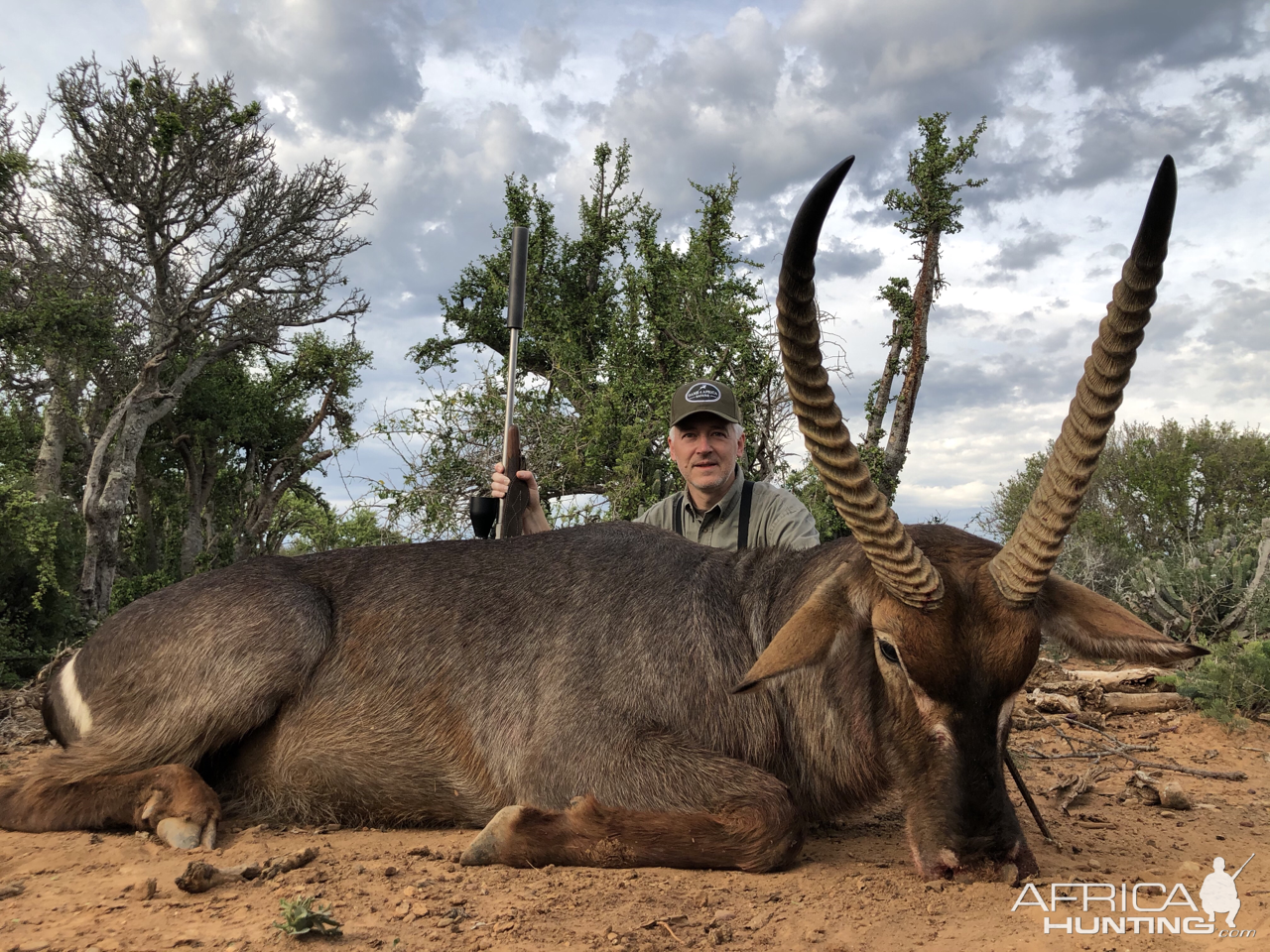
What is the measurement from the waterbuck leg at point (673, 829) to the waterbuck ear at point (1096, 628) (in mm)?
1222

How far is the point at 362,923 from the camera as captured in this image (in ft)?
9.38

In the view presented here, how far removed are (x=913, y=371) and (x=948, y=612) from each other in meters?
12.4

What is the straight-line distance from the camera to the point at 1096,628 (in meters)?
3.42

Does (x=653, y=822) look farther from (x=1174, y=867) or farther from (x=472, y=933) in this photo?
(x=1174, y=867)

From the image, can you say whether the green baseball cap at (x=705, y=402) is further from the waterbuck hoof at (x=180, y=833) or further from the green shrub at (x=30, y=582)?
the green shrub at (x=30, y=582)

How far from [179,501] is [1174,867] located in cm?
2654

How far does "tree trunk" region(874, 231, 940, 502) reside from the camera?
1439 centimetres

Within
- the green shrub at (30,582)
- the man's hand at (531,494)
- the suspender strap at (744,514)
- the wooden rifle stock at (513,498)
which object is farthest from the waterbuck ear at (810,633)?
the green shrub at (30,582)

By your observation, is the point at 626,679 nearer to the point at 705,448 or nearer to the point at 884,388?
the point at 705,448

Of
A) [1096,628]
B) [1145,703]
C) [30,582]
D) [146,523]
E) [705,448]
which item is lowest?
[1145,703]

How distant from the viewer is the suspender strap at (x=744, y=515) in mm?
6287

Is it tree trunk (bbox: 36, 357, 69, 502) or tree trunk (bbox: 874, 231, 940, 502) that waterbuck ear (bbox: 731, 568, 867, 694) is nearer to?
tree trunk (bbox: 874, 231, 940, 502)

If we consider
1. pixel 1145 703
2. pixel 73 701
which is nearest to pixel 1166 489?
pixel 1145 703

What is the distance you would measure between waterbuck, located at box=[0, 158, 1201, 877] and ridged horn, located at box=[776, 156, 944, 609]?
10mm
